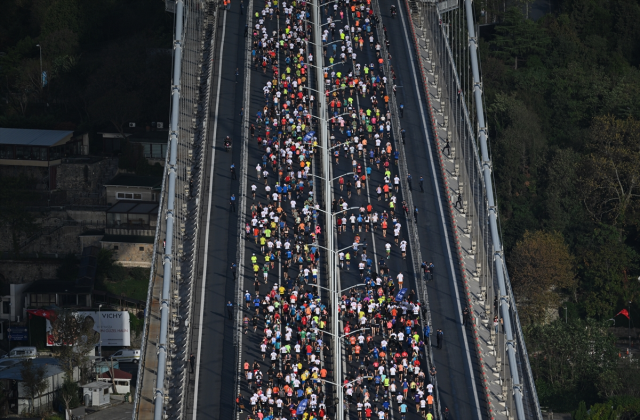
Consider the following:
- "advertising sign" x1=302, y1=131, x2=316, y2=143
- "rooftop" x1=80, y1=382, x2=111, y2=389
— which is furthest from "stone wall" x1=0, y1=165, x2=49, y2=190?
"advertising sign" x1=302, y1=131, x2=316, y2=143

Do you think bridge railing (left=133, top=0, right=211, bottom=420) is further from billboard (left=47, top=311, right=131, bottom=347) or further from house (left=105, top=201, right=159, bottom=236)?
billboard (left=47, top=311, right=131, bottom=347)

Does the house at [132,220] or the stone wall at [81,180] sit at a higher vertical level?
the stone wall at [81,180]

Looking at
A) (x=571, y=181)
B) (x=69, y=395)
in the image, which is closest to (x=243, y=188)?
(x=69, y=395)

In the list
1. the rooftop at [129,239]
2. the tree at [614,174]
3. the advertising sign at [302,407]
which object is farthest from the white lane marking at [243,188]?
the tree at [614,174]

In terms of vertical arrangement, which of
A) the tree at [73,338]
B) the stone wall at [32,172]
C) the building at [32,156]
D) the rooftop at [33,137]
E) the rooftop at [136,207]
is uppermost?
the rooftop at [33,137]

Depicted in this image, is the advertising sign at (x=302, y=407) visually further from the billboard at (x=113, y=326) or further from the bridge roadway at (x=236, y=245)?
the billboard at (x=113, y=326)

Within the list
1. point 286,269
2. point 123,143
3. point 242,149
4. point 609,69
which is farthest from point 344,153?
point 609,69

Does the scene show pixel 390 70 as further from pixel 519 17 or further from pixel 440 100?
pixel 519 17
